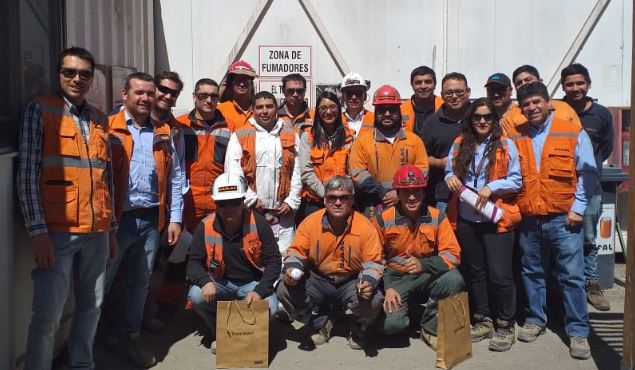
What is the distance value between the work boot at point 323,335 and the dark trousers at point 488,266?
1.13m

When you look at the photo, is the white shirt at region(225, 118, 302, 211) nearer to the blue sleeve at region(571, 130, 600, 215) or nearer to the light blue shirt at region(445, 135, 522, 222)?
the light blue shirt at region(445, 135, 522, 222)

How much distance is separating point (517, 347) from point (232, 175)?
2.42 m

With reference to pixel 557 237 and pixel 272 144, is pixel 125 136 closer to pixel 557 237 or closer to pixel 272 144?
pixel 272 144

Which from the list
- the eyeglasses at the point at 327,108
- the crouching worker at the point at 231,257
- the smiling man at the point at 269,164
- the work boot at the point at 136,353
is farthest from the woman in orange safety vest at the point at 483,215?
the work boot at the point at 136,353

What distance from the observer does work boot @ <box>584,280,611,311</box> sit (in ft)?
18.8

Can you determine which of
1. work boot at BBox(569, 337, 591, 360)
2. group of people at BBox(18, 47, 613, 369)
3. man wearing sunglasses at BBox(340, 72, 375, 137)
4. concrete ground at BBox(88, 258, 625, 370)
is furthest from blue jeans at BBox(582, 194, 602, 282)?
man wearing sunglasses at BBox(340, 72, 375, 137)

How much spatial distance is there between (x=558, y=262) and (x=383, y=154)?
1489 millimetres

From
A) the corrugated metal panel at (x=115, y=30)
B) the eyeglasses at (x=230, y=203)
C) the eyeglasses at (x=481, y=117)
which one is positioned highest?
the corrugated metal panel at (x=115, y=30)

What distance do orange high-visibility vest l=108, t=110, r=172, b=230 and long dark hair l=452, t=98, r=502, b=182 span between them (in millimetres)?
2113

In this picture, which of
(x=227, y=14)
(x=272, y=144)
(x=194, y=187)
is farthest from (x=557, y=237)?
(x=227, y=14)

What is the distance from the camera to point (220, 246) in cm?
468

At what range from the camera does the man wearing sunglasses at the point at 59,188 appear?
11.3 ft

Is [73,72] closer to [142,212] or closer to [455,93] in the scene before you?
[142,212]

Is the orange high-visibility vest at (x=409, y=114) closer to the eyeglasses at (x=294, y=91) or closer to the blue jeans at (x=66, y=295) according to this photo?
the eyeglasses at (x=294, y=91)
